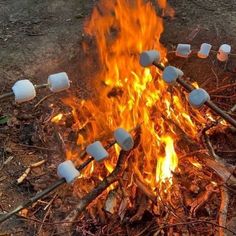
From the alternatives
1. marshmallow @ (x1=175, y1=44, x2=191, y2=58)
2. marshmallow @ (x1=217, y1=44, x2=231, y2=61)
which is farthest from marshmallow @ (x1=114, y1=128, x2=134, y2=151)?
marshmallow @ (x1=217, y1=44, x2=231, y2=61)

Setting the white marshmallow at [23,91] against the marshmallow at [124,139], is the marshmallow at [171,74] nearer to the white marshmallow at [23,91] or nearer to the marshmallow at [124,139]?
the marshmallow at [124,139]

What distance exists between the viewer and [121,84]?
134 inches

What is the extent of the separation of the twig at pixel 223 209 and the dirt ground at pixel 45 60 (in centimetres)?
92

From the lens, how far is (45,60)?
381cm

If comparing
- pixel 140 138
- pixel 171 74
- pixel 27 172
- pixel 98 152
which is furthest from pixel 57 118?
pixel 171 74

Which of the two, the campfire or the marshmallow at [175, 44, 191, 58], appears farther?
the marshmallow at [175, 44, 191, 58]

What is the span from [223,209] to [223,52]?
1.30 meters

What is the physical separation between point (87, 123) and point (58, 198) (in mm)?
630

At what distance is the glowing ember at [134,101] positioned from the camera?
2938 millimetres

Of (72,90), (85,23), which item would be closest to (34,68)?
(72,90)

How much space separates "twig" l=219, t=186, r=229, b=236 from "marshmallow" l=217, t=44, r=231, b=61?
1.15 metres

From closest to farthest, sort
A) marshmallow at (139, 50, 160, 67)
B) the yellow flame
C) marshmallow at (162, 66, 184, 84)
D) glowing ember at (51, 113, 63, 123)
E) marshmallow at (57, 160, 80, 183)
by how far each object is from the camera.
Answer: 1. marshmallow at (57, 160, 80, 183)
2. marshmallow at (162, 66, 184, 84)
3. marshmallow at (139, 50, 160, 67)
4. the yellow flame
5. glowing ember at (51, 113, 63, 123)

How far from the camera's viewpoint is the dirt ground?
3.06 metres

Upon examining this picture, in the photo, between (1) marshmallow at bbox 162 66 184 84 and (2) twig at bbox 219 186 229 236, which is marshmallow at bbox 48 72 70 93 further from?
(2) twig at bbox 219 186 229 236
